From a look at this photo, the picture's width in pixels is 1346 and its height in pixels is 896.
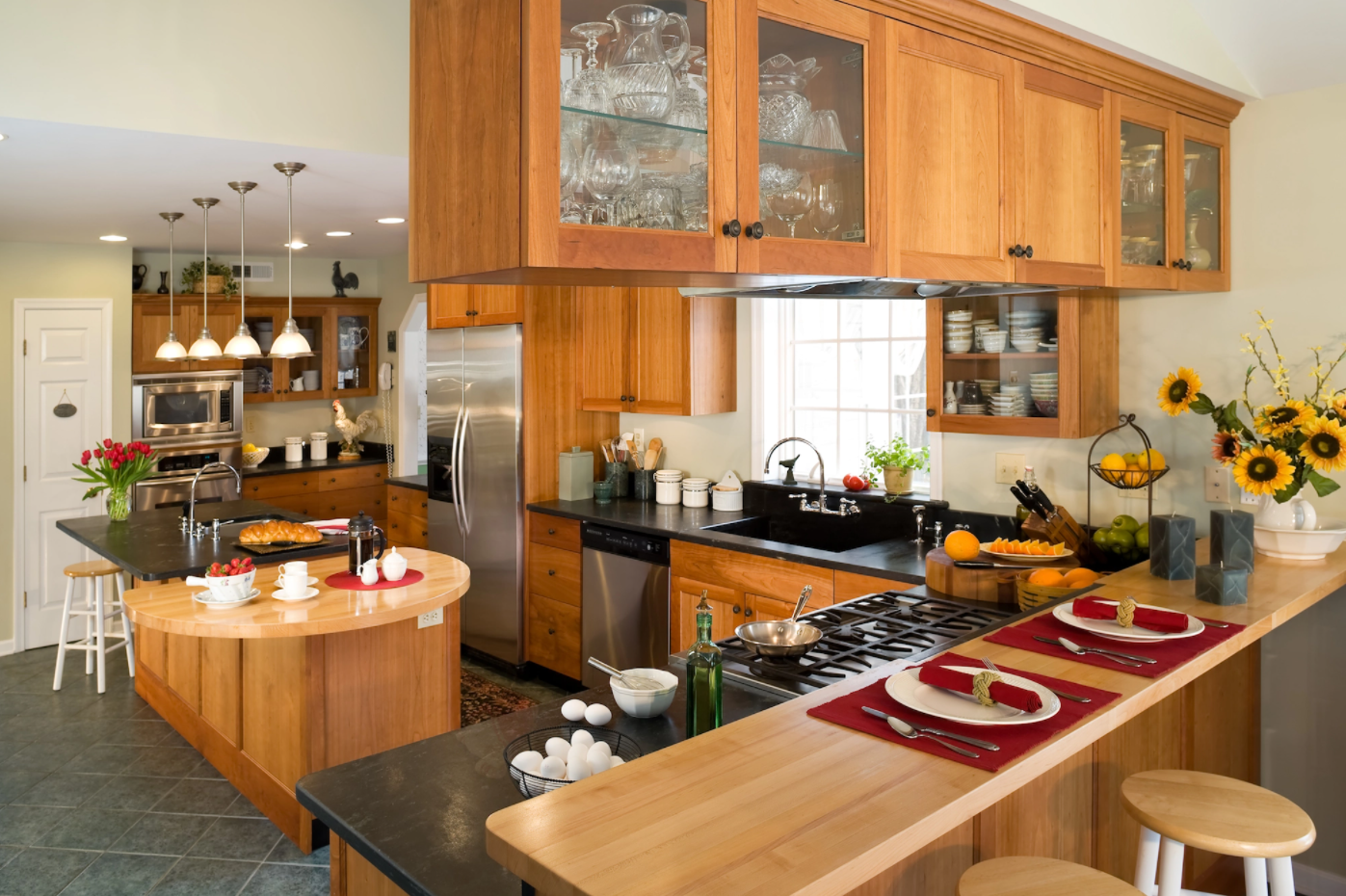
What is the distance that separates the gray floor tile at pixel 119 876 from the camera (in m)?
3.08

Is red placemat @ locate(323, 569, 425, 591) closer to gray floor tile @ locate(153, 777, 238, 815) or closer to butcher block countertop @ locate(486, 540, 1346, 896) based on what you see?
gray floor tile @ locate(153, 777, 238, 815)

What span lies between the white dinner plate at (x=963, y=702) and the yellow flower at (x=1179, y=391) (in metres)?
1.41

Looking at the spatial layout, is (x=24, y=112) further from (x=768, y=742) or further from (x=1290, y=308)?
(x=1290, y=308)

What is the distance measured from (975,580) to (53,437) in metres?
5.56

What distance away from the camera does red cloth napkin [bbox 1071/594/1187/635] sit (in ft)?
6.70

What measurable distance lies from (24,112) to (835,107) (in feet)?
7.74

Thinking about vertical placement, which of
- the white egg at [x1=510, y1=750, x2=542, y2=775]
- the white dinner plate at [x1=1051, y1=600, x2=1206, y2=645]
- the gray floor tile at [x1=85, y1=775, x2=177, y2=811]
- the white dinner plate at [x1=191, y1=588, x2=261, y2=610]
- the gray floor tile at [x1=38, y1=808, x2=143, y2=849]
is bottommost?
the gray floor tile at [x1=38, y1=808, x2=143, y2=849]

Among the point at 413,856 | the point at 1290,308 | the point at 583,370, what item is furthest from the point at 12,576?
the point at 1290,308

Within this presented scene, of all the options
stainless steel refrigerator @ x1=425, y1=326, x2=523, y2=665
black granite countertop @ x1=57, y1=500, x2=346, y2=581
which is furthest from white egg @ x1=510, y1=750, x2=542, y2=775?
stainless steel refrigerator @ x1=425, y1=326, x2=523, y2=665

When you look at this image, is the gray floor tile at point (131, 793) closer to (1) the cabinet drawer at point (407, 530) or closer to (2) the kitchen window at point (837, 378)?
(1) the cabinet drawer at point (407, 530)

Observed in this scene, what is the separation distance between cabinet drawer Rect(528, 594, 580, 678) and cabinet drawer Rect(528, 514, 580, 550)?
0.30 meters

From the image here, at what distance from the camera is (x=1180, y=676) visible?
5.97 feet

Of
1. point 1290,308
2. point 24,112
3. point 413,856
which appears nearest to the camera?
point 413,856

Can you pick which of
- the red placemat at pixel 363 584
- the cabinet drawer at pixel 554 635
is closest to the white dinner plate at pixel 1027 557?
the red placemat at pixel 363 584
